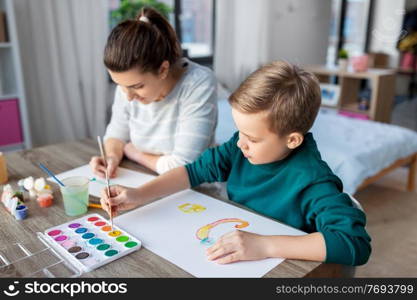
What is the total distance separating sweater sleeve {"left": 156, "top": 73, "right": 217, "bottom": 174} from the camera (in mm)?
1186

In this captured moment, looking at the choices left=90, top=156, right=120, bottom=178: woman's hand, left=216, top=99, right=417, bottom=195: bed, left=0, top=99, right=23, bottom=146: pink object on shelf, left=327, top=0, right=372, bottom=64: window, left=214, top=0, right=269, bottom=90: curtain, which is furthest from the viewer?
left=327, top=0, right=372, bottom=64: window

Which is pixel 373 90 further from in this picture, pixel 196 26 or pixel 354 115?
pixel 196 26

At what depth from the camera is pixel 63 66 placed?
247 centimetres

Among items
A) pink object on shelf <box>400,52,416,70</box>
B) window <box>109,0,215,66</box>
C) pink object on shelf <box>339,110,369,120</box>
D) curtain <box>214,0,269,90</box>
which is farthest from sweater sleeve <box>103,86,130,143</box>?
pink object on shelf <box>400,52,416,70</box>

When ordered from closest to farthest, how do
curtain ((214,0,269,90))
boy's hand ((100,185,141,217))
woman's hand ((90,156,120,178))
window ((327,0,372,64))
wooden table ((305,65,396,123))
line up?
→ boy's hand ((100,185,141,217)), woman's hand ((90,156,120,178)), wooden table ((305,65,396,123)), curtain ((214,0,269,90)), window ((327,0,372,64))

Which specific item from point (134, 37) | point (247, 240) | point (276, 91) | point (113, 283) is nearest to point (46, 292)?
point (113, 283)

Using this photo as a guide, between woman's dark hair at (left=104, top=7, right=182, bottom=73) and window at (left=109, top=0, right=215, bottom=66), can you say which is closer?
woman's dark hair at (left=104, top=7, right=182, bottom=73)

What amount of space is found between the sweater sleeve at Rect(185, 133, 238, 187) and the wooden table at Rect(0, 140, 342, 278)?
4cm

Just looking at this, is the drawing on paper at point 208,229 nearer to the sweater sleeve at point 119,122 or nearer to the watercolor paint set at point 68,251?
the watercolor paint set at point 68,251

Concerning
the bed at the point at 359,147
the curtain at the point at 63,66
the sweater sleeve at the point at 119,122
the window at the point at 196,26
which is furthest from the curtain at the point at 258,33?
the sweater sleeve at the point at 119,122

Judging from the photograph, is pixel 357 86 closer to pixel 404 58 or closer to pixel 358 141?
pixel 358 141

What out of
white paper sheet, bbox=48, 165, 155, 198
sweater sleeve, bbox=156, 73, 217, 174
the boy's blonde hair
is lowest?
white paper sheet, bbox=48, 165, 155, 198

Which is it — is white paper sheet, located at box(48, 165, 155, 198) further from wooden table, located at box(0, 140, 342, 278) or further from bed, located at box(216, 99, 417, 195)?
bed, located at box(216, 99, 417, 195)

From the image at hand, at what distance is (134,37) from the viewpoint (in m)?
1.06
